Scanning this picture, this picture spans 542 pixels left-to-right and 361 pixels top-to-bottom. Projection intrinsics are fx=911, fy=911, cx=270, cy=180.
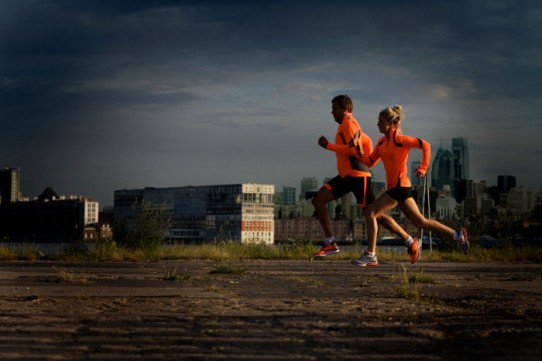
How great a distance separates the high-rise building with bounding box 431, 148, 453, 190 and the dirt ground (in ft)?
62.1

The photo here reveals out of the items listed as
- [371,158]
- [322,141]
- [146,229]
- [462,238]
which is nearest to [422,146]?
[371,158]

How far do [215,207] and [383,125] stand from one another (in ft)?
499

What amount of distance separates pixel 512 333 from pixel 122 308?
2.85m

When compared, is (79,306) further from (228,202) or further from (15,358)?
(228,202)

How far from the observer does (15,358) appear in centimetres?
443

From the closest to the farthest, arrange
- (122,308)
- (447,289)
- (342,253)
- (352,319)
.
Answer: (352,319) → (122,308) → (447,289) → (342,253)

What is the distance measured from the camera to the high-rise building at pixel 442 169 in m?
28.8

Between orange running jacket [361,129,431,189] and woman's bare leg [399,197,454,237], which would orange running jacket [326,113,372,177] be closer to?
orange running jacket [361,129,431,189]

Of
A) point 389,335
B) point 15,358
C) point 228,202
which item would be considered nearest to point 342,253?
point 389,335

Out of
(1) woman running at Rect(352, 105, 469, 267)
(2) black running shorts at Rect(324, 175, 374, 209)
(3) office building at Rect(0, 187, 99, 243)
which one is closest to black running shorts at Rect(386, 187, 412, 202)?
(1) woman running at Rect(352, 105, 469, 267)

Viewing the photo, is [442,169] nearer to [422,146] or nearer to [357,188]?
[357,188]

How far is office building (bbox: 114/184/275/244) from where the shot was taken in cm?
14288

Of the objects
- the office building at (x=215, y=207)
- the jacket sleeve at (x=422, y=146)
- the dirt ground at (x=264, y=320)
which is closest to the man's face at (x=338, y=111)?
the jacket sleeve at (x=422, y=146)

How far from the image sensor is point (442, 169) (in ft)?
99.5
